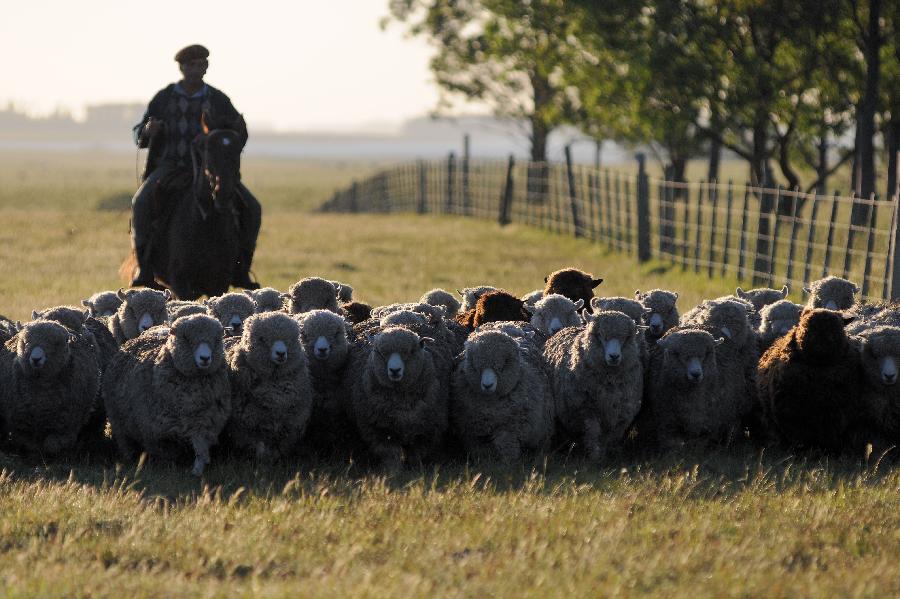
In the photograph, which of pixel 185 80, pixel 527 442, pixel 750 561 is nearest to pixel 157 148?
pixel 185 80

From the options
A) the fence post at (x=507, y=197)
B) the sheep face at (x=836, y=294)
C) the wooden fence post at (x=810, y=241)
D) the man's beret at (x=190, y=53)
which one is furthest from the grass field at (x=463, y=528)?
the fence post at (x=507, y=197)

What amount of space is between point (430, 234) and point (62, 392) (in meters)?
21.0

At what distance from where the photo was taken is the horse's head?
11500 mm

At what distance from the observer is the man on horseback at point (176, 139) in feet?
40.8

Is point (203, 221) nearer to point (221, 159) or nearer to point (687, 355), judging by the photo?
point (221, 159)

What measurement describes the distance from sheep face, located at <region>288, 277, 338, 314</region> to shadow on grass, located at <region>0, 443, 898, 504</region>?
210cm

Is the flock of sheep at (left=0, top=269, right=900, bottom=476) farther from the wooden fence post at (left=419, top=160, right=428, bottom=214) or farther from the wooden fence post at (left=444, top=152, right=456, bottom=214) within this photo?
the wooden fence post at (left=419, top=160, right=428, bottom=214)

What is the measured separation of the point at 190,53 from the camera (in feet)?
41.7

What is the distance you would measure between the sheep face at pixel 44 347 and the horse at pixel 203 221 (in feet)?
13.4

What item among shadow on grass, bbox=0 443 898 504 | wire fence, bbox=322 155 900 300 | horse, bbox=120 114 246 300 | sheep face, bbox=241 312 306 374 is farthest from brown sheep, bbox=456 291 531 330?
wire fence, bbox=322 155 900 300

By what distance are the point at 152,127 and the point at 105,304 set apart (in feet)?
8.60

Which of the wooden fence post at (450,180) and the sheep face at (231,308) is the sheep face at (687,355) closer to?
the sheep face at (231,308)

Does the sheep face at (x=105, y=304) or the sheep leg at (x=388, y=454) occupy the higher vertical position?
the sheep face at (x=105, y=304)

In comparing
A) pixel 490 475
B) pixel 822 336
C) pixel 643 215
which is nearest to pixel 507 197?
pixel 643 215
